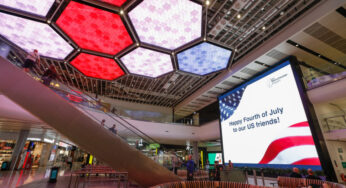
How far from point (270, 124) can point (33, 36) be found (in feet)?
41.1

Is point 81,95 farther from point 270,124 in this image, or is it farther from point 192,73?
point 270,124

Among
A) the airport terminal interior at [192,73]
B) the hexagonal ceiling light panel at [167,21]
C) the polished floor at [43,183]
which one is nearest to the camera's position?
the airport terminal interior at [192,73]

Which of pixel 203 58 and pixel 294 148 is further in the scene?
pixel 203 58

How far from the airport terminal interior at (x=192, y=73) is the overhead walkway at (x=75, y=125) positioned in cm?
3

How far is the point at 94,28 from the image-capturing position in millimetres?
6609

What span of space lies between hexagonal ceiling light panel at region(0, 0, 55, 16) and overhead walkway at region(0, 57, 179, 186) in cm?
217

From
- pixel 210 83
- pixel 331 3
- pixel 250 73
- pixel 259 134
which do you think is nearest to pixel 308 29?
pixel 331 3

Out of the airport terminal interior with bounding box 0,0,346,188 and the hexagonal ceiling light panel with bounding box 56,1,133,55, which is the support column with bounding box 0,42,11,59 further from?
the hexagonal ceiling light panel with bounding box 56,1,133,55

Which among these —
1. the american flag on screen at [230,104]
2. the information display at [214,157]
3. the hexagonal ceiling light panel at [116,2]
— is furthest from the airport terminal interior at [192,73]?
the information display at [214,157]

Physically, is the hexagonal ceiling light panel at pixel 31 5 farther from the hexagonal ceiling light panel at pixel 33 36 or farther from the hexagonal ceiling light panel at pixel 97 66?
the hexagonal ceiling light panel at pixel 97 66

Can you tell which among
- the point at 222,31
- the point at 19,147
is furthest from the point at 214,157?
the point at 19,147

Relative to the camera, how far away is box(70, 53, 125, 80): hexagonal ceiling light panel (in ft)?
29.0

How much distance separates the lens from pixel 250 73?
11953 millimetres

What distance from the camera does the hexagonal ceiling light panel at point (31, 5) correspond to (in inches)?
220
